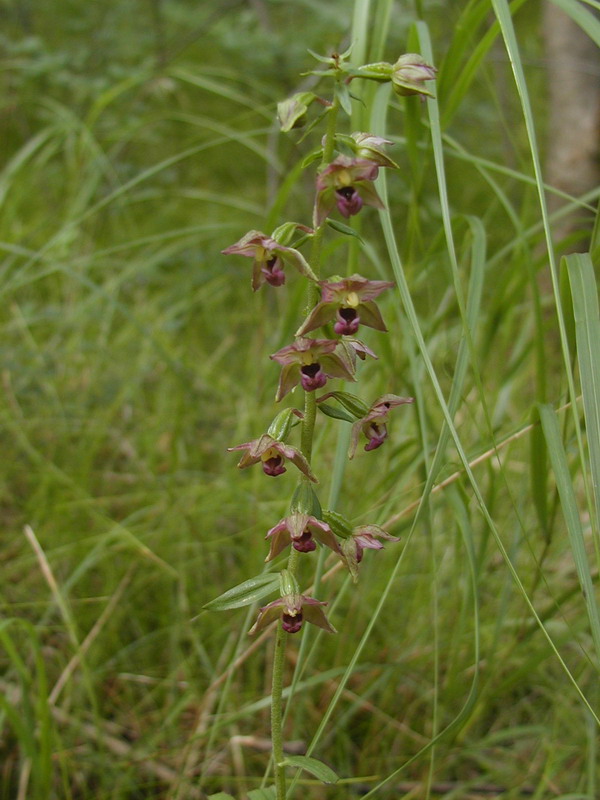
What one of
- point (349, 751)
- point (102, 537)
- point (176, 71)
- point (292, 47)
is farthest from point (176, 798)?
point (292, 47)

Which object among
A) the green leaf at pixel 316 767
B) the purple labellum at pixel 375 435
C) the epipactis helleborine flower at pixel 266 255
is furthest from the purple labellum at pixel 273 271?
the green leaf at pixel 316 767

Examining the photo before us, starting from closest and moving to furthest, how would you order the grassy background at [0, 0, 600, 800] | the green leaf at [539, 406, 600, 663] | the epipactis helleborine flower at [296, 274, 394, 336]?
the green leaf at [539, 406, 600, 663] → the epipactis helleborine flower at [296, 274, 394, 336] → the grassy background at [0, 0, 600, 800]

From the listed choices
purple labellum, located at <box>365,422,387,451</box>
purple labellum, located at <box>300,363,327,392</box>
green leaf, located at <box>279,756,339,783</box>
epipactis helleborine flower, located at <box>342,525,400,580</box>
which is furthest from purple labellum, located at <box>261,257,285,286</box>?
green leaf, located at <box>279,756,339,783</box>

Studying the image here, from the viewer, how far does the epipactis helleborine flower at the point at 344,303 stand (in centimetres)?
89

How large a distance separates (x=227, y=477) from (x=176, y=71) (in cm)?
89

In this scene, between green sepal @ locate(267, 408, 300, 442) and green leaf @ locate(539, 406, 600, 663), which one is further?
green sepal @ locate(267, 408, 300, 442)

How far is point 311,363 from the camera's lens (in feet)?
3.02

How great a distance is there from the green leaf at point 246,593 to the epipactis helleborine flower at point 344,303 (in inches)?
11.3

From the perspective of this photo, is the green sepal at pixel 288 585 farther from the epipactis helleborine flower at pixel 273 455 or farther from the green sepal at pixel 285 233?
the green sepal at pixel 285 233

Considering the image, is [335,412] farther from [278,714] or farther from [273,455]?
[278,714]

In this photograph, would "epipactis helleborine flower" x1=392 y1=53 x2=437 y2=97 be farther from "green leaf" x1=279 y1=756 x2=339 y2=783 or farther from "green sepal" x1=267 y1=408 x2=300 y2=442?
"green leaf" x1=279 y1=756 x2=339 y2=783

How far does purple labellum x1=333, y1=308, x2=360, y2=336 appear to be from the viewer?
0.90m

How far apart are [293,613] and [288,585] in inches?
1.3

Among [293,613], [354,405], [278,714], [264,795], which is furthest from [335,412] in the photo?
[264,795]
